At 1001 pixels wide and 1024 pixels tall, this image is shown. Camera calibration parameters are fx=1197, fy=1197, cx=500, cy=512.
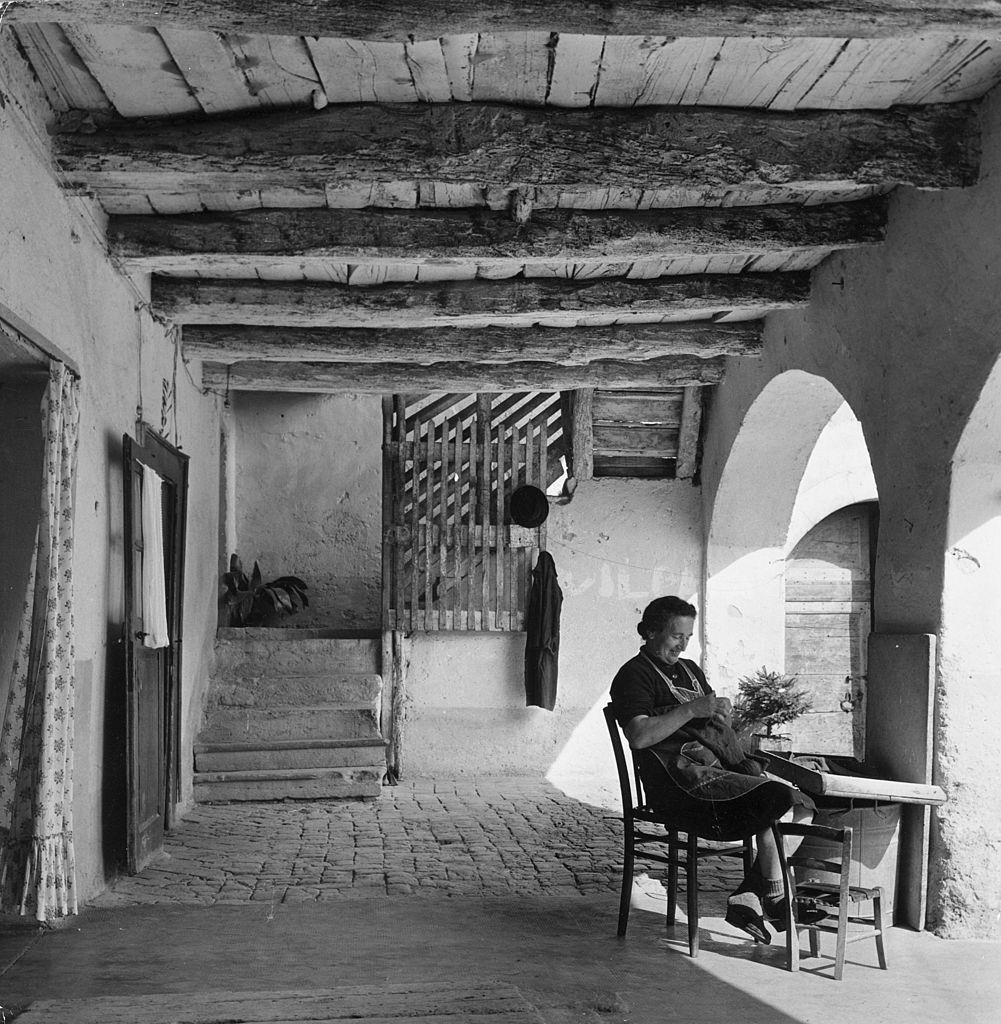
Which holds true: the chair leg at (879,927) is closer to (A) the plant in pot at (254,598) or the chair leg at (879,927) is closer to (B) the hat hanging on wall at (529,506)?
(B) the hat hanging on wall at (529,506)

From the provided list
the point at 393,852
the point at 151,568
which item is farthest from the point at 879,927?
the point at 151,568

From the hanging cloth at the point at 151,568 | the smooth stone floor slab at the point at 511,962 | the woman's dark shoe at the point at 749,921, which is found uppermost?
the hanging cloth at the point at 151,568

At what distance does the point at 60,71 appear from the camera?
4430 mm

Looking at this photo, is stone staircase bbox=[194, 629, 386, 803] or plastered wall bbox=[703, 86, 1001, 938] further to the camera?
stone staircase bbox=[194, 629, 386, 803]

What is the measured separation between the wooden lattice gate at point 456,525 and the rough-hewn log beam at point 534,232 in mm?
4493

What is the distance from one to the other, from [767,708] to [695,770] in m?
1.07

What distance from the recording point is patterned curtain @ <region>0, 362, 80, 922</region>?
4738 millimetres

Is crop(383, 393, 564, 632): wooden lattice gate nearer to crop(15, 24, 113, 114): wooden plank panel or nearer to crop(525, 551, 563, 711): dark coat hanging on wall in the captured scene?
crop(525, 551, 563, 711): dark coat hanging on wall

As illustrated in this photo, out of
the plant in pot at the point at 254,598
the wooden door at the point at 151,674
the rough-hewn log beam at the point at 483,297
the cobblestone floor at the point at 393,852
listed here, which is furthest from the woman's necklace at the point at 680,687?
the plant in pot at the point at 254,598

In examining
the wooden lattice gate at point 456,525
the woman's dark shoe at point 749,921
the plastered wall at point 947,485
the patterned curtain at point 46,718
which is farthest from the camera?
the wooden lattice gate at point 456,525

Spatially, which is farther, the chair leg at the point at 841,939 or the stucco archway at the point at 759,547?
the stucco archway at the point at 759,547

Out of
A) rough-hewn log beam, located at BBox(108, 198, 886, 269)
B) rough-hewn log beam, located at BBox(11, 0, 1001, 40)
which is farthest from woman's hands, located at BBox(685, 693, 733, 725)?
rough-hewn log beam, located at BBox(11, 0, 1001, 40)

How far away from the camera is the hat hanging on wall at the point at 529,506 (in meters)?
10.4

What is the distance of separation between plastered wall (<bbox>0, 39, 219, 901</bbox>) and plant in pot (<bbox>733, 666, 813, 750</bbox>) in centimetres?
318
